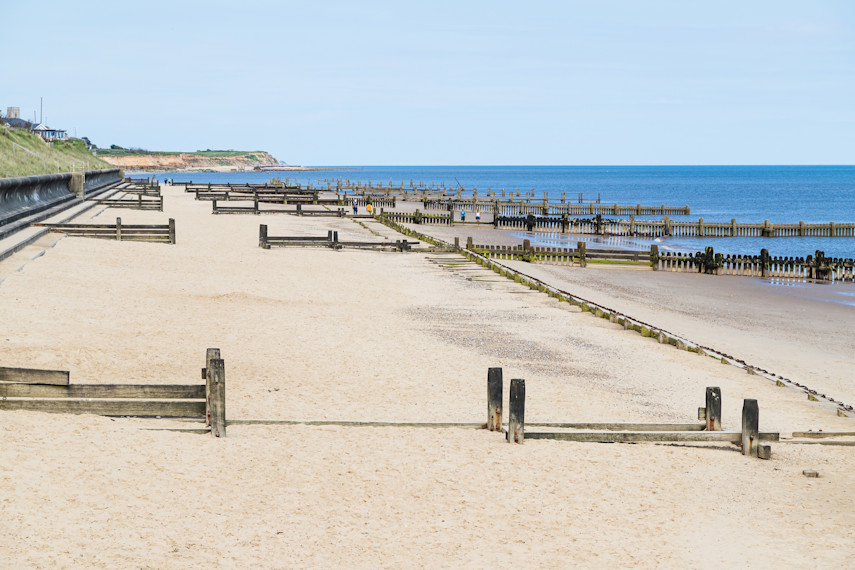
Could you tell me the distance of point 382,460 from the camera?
10.4 meters

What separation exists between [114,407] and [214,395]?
1.17 metres

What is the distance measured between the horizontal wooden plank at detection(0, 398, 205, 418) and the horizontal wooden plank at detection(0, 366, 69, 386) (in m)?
0.26

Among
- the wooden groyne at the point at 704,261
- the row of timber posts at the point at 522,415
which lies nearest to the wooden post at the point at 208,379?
the row of timber posts at the point at 522,415

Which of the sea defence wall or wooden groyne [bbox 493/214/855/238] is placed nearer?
the sea defence wall

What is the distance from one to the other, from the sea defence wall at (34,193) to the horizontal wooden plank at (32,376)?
18990 mm

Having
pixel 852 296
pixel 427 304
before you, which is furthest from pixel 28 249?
pixel 852 296

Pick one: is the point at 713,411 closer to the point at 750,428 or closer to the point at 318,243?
the point at 750,428

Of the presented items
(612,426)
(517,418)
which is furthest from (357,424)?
(612,426)

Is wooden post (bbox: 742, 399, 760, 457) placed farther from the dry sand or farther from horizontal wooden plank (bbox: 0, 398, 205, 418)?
horizontal wooden plank (bbox: 0, 398, 205, 418)

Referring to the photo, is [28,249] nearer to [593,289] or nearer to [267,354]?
[267,354]

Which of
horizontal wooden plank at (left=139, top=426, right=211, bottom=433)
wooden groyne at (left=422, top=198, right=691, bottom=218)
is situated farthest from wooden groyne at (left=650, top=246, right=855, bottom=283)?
wooden groyne at (left=422, top=198, right=691, bottom=218)

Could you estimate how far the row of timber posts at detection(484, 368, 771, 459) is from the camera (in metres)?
11.2

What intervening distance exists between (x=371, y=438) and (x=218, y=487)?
8.64ft

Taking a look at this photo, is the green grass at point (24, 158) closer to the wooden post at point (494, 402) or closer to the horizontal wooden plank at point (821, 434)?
the wooden post at point (494, 402)
